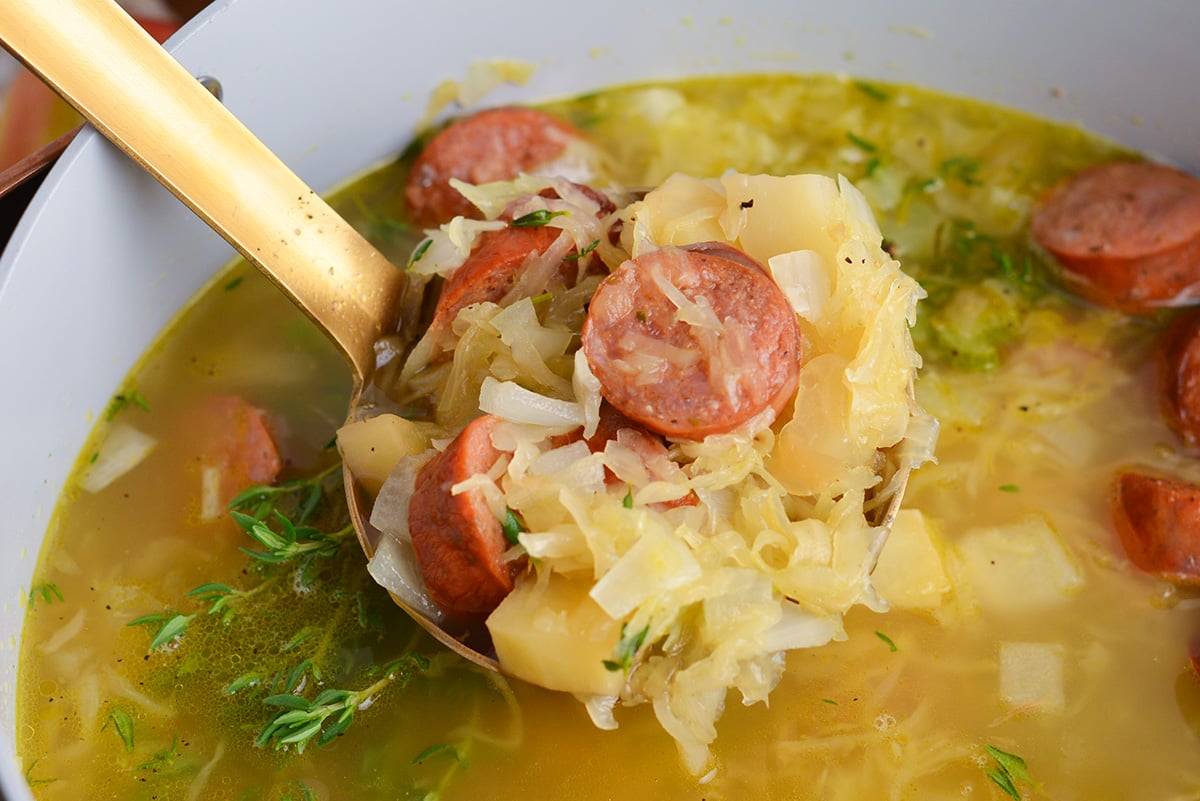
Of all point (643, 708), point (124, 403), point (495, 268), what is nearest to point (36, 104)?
point (124, 403)

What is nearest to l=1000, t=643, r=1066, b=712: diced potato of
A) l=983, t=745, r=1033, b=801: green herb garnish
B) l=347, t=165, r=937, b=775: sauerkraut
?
l=983, t=745, r=1033, b=801: green herb garnish

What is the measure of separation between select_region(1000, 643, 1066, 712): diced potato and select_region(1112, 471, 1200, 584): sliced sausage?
0.31 m

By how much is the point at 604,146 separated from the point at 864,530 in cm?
158

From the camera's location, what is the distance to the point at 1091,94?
3.41 metres

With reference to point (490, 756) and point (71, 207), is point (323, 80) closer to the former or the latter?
point (71, 207)

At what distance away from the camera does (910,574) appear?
269cm

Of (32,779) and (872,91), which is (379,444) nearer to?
(32,779)

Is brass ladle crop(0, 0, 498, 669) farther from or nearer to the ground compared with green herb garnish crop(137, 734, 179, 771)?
farther from the ground

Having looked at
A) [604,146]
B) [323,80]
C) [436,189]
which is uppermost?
[323,80]

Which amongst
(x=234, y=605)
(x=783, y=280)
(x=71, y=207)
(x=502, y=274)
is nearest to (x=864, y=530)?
(x=783, y=280)

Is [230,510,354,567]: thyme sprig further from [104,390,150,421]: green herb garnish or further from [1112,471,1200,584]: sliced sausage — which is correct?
[1112,471,1200,584]: sliced sausage

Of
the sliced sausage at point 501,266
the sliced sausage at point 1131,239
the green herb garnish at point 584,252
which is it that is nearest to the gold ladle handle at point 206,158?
the sliced sausage at point 501,266

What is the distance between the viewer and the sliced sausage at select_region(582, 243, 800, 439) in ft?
7.27

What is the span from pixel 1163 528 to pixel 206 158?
2.25 meters
